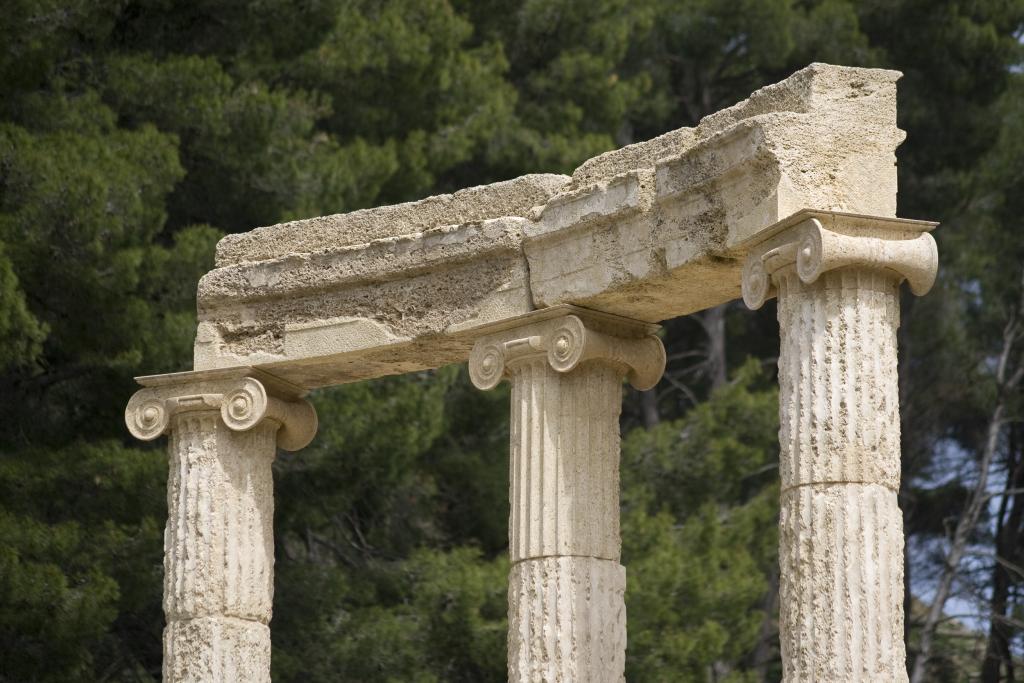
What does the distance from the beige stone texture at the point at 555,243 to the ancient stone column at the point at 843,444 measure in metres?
0.37

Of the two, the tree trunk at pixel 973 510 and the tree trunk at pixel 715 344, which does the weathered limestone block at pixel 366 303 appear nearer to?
the tree trunk at pixel 973 510

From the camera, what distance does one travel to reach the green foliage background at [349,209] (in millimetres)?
17859

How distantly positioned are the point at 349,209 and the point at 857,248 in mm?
9809

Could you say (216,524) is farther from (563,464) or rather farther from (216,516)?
(563,464)

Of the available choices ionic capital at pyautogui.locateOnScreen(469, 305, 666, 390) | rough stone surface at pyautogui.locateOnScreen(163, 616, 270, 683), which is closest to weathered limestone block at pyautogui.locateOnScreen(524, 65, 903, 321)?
ionic capital at pyautogui.locateOnScreen(469, 305, 666, 390)

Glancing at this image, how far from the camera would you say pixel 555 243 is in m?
13.7

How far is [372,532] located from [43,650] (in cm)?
503

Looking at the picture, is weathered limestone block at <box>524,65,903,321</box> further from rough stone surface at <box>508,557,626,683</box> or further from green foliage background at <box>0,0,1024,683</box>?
green foliage background at <box>0,0,1024,683</box>

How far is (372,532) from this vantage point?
21938mm

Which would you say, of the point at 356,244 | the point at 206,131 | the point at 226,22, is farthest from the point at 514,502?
the point at 226,22

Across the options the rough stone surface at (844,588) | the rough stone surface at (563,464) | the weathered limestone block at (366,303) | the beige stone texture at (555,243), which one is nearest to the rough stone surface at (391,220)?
the beige stone texture at (555,243)

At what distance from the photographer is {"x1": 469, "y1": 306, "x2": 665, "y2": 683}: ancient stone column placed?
1320cm

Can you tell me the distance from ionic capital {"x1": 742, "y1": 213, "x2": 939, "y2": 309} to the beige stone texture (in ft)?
0.49

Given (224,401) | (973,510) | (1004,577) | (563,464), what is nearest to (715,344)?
(973,510)
